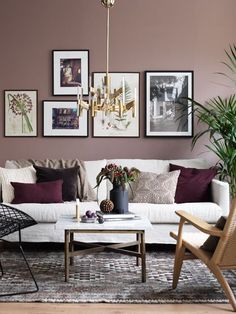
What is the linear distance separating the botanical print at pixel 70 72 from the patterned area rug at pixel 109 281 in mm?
2113

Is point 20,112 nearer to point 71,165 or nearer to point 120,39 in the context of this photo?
point 71,165

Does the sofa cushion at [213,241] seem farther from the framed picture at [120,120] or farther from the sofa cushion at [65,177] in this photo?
the framed picture at [120,120]

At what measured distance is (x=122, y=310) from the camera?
273 centimetres

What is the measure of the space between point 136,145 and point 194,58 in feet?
3.99

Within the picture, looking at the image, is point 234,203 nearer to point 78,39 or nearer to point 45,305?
point 45,305

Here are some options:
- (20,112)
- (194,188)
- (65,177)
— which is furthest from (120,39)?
(194,188)

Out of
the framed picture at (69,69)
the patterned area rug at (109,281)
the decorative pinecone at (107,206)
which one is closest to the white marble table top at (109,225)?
the decorative pinecone at (107,206)

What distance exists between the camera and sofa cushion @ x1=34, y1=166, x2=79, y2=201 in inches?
181

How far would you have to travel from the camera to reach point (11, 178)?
4.56 metres

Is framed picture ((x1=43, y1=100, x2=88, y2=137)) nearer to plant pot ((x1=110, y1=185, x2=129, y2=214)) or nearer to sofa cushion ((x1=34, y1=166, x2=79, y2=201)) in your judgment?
sofa cushion ((x1=34, y1=166, x2=79, y2=201))

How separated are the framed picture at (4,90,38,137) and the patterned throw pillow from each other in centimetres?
151

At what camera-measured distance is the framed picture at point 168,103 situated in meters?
5.24

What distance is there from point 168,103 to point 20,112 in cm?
172

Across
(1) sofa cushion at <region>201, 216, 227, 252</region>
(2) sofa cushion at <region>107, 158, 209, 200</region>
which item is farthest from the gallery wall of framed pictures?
(1) sofa cushion at <region>201, 216, 227, 252</region>
